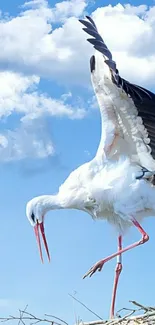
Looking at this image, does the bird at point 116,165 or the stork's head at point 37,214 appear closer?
the bird at point 116,165

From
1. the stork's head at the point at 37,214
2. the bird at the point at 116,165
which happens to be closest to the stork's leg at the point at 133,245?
the bird at the point at 116,165

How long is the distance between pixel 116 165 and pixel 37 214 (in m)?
1.17

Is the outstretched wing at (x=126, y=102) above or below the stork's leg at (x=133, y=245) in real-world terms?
above

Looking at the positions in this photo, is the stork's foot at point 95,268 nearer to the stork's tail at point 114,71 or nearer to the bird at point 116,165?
the bird at point 116,165

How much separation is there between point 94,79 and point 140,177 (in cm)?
114

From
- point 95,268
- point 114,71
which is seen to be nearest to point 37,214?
point 95,268

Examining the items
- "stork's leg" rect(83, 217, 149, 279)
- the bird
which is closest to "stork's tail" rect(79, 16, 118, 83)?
the bird

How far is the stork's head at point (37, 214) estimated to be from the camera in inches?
401

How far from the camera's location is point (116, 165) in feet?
31.7

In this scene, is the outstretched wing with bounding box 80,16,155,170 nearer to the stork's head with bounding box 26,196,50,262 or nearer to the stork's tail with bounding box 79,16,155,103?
the stork's tail with bounding box 79,16,155,103

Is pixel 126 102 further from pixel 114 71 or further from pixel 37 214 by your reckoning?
pixel 37 214

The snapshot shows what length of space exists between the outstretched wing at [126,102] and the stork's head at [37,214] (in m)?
1.34

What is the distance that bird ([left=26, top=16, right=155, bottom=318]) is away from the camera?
9.00 meters

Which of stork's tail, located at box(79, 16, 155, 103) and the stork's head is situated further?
the stork's head
